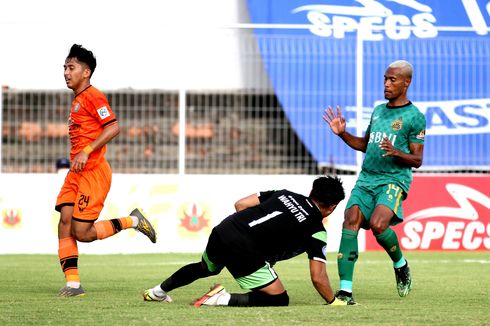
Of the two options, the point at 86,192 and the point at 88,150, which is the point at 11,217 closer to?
the point at 86,192

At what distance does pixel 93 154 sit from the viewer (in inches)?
372

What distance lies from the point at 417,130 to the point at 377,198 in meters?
0.60

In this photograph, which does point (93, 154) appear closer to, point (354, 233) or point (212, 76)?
point (354, 233)

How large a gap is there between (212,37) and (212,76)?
1122 millimetres

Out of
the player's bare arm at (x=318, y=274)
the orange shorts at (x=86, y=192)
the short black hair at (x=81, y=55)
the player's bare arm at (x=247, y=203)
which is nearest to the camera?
the player's bare arm at (x=318, y=274)

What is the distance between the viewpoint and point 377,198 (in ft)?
30.6

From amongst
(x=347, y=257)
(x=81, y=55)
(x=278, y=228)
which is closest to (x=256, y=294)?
(x=278, y=228)

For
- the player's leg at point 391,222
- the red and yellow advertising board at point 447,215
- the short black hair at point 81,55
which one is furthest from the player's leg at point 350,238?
the red and yellow advertising board at point 447,215

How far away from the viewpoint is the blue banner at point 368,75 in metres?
15.6

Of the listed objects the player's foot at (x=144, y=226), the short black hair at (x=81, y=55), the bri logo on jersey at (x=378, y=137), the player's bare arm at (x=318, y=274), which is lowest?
the player's bare arm at (x=318, y=274)

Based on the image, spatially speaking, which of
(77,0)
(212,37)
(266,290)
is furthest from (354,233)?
(77,0)

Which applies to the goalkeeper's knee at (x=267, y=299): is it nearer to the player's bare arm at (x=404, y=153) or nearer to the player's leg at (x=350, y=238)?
the player's leg at (x=350, y=238)

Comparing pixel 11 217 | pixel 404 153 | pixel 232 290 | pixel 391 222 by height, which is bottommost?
pixel 232 290

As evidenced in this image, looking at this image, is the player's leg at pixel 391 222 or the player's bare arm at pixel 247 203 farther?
the player's leg at pixel 391 222
